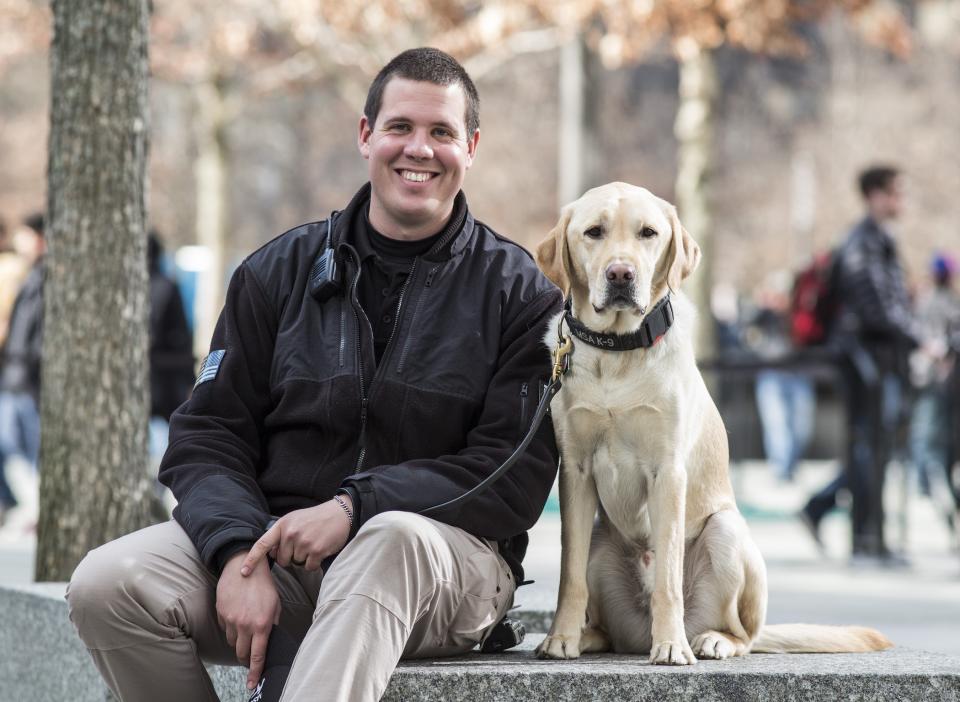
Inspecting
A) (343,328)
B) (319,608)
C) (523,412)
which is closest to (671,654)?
(523,412)

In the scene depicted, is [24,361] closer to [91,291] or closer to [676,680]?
[91,291]

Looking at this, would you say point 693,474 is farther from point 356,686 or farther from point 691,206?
point 691,206

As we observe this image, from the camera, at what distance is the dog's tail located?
413cm

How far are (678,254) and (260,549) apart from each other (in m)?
1.29

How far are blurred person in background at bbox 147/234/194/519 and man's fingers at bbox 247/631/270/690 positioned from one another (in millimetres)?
7305

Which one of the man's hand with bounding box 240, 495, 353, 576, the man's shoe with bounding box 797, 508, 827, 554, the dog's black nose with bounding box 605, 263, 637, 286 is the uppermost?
the dog's black nose with bounding box 605, 263, 637, 286

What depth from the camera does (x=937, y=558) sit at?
34.9 feet

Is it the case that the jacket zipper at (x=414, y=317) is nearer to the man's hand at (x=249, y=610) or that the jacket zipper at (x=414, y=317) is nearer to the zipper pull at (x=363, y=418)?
the zipper pull at (x=363, y=418)

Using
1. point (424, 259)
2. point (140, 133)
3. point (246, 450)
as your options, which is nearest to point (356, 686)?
point (246, 450)

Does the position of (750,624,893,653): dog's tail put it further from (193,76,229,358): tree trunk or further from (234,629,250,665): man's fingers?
(193,76,229,358): tree trunk

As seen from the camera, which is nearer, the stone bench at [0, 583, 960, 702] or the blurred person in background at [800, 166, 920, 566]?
the stone bench at [0, 583, 960, 702]

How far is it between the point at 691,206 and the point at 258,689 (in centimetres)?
1048

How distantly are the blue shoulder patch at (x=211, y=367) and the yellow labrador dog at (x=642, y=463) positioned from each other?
0.88m

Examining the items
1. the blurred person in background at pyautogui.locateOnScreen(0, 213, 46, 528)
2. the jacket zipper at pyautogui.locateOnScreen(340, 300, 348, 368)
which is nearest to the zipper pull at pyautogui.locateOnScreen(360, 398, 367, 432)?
the jacket zipper at pyautogui.locateOnScreen(340, 300, 348, 368)
